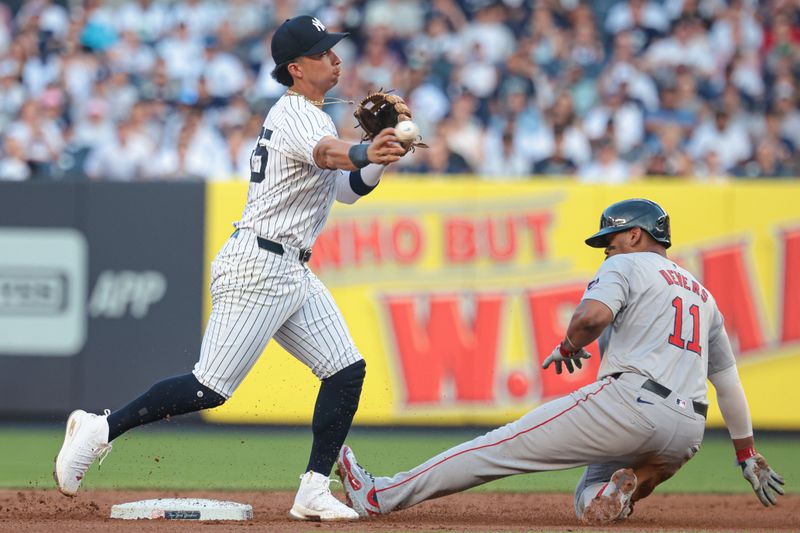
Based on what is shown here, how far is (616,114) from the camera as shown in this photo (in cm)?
1253

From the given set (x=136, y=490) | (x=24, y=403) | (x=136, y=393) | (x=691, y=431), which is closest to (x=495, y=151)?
(x=136, y=393)

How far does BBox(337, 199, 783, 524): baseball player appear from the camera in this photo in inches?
210

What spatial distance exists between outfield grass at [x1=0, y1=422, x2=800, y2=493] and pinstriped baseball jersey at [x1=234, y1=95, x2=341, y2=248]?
2.25m

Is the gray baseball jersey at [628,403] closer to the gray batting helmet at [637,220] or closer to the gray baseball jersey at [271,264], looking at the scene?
the gray batting helmet at [637,220]

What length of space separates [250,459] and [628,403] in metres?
4.03

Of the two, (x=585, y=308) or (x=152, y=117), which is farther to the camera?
(x=152, y=117)

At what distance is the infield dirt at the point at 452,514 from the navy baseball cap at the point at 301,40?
212 cm

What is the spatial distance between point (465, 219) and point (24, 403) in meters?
3.98

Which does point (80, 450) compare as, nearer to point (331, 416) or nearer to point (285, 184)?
point (331, 416)

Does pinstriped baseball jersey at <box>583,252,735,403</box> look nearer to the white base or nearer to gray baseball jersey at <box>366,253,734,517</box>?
gray baseball jersey at <box>366,253,734,517</box>

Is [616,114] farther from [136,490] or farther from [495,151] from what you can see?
[136,490]

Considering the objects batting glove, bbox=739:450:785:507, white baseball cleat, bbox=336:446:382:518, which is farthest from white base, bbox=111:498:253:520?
batting glove, bbox=739:450:785:507

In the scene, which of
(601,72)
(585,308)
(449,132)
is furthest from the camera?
(601,72)

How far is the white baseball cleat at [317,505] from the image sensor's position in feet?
18.3
